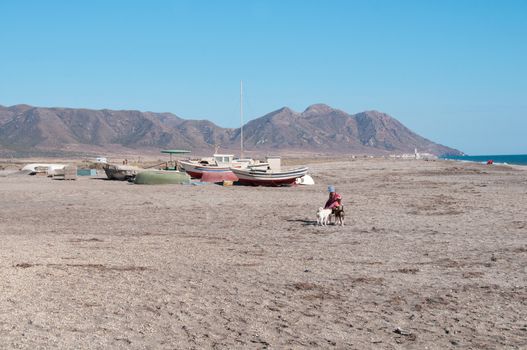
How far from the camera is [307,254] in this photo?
12.8 metres

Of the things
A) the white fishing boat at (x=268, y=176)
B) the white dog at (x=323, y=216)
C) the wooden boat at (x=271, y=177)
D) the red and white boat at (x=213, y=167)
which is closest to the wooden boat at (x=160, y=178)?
the white fishing boat at (x=268, y=176)

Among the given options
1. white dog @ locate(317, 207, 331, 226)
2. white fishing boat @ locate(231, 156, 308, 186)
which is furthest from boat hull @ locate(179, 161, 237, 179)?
white dog @ locate(317, 207, 331, 226)

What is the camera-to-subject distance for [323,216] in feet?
56.0

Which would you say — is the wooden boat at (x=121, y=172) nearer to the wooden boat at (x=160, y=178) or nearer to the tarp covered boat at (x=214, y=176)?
the wooden boat at (x=160, y=178)

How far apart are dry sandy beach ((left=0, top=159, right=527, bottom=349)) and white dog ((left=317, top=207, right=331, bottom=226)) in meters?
0.50

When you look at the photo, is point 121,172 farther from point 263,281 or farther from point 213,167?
point 263,281

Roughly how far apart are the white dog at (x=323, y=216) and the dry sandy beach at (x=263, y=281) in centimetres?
50

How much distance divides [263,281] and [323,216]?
7.10m

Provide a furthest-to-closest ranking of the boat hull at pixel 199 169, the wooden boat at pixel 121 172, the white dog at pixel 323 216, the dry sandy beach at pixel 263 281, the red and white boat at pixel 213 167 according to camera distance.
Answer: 1. the wooden boat at pixel 121 172
2. the boat hull at pixel 199 169
3. the red and white boat at pixel 213 167
4. the white dog at pixel 323 216
5. the dry sandy beach at pixel 263 281

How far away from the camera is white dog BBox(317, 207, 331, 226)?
1698 centimetres

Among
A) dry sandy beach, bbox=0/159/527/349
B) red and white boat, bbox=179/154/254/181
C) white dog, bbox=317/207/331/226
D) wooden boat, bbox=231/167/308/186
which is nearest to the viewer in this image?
dry sandy beach, bbox=0/159/527/349

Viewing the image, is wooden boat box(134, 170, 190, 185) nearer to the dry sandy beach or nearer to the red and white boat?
the red and white boat

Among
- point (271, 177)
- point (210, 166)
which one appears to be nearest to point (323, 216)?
point (271, 177)

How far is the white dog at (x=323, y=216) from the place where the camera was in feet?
55.7
